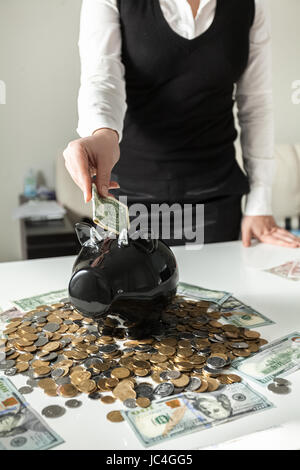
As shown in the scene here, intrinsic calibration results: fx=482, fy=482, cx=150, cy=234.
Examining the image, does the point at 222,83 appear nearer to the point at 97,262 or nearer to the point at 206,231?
the point at 206,231

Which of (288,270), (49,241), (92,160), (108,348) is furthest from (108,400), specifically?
(49,241)

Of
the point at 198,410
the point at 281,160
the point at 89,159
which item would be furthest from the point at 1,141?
the point at 198,410

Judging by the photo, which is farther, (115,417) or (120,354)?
(120,354)

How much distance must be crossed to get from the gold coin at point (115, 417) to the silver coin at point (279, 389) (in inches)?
8.3

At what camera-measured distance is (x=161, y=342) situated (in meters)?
0.78

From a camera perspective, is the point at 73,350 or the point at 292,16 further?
the point at 292,16

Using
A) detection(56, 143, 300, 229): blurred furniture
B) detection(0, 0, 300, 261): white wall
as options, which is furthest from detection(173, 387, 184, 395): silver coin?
detection(0, 0, 300, 261): white wall

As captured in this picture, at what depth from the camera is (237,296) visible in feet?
3.21

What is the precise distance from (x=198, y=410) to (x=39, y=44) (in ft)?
8.83

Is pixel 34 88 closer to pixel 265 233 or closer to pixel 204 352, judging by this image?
pixel 265 233

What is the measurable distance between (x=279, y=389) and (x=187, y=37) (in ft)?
2.96

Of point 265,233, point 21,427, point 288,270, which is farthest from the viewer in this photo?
point 265,233

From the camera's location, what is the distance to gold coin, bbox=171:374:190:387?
2.17 ft

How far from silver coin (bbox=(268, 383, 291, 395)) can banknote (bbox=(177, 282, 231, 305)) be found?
28 centimetres
